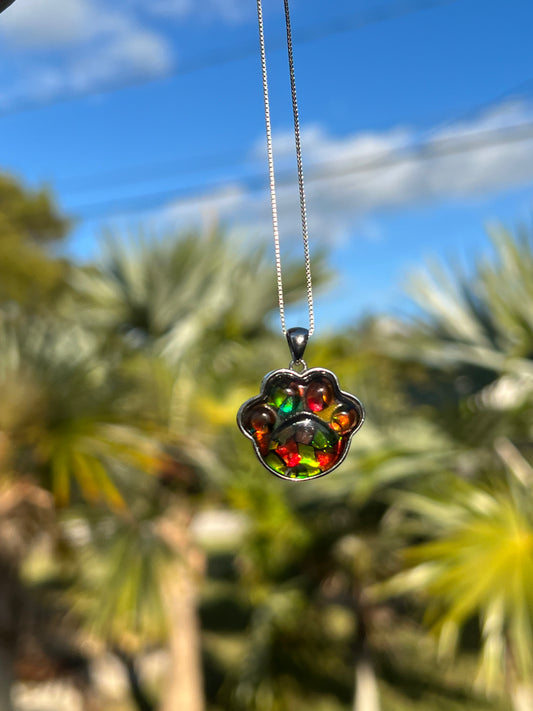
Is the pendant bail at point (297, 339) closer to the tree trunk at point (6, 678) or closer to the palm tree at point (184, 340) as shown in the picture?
the palm tree at point (184, 340)

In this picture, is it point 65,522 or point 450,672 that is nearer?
point 65,522

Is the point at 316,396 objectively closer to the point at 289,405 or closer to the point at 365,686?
the point at 289,405

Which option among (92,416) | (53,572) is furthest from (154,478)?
(53,572)

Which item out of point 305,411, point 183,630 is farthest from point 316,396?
point 183,630

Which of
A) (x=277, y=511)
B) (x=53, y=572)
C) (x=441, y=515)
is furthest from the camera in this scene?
(x=53, y=572)

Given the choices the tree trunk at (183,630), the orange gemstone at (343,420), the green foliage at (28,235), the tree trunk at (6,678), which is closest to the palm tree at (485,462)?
the tree trunk at (183,630)

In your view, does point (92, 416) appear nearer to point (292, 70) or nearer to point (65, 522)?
point (65, 522)
